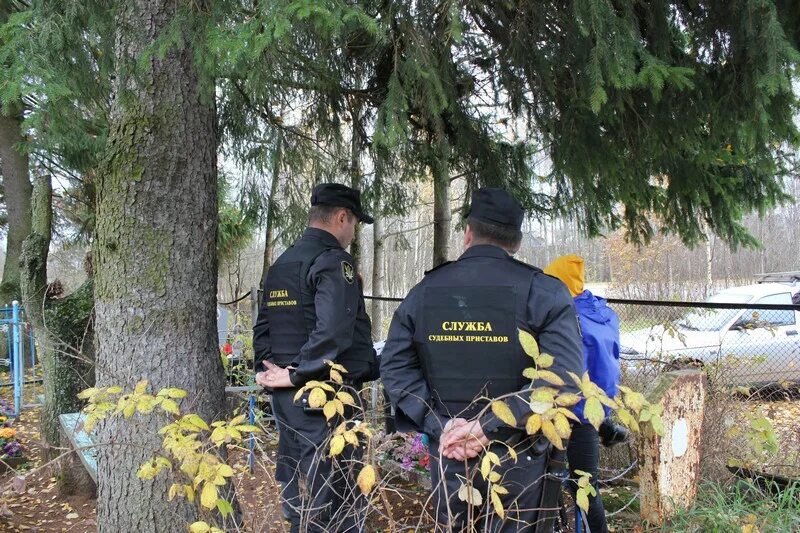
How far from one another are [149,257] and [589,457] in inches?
89.6

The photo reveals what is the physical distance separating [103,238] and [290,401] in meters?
1.21

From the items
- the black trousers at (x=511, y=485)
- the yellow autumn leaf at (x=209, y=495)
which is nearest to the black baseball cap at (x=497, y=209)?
the black trousers at (x=511, y=485)

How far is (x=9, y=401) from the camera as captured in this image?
782 centimetres

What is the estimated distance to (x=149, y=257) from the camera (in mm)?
2801

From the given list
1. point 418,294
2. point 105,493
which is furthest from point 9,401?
point 418,294

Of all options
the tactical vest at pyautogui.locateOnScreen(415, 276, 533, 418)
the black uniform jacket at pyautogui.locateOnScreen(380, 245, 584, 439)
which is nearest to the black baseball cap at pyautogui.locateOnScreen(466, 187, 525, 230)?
the black uniform jacket at pyautogui.locateOnScreen(380, 245, 584, 439)

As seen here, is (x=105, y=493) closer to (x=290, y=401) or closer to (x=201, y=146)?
(x=290, y=401)

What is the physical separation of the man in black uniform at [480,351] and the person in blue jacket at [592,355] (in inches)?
21.7

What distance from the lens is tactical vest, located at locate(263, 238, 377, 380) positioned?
272cm

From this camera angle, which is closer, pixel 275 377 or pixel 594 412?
pixel 594 412

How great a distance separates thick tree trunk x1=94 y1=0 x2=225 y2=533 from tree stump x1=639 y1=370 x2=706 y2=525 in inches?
83.2

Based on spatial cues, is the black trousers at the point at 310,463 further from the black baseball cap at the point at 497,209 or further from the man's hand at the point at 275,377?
the black baseball cap at the point at 497,209

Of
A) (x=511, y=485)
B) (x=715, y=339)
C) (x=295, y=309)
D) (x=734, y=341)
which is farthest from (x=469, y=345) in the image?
(x=734, y=341)

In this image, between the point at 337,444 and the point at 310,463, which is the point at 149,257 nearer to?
the point at 310,463
